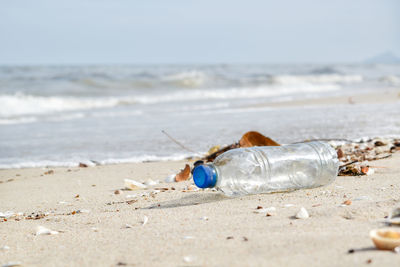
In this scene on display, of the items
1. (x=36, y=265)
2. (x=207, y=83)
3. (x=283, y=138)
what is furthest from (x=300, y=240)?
(x=207, y=83)

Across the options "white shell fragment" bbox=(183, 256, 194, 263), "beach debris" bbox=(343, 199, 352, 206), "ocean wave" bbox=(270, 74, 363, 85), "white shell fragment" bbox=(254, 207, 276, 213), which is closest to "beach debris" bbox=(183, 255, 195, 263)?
"white shell fragment" bbox=(183, 256, 194, 263)

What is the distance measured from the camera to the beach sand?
1563 millimetres

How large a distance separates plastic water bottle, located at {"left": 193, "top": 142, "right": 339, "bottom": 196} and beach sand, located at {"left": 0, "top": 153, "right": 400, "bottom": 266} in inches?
2.9

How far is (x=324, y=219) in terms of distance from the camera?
194 cm

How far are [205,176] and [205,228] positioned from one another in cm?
23

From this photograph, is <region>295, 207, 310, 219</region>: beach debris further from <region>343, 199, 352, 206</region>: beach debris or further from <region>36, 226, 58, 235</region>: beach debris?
<region>36, 226, 58, 235</region>: beach debris

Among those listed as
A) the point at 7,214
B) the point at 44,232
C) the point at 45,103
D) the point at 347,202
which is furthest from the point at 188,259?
the point at 45,103

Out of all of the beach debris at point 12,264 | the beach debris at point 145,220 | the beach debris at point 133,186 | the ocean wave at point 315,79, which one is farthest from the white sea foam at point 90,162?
the ocean wave at point 315,79

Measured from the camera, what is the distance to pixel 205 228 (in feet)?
6.36

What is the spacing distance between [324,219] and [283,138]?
327 centimetres

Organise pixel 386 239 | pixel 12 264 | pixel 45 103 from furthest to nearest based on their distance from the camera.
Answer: pixel 45 103 → pixel 12 264 → pixel 386 239

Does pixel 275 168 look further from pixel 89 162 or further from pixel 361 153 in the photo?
pixel 89 162

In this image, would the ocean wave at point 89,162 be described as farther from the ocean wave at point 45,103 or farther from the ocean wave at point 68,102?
the ocean wave at point 45,103

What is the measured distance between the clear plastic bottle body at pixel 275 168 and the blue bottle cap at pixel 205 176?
0.14 m
